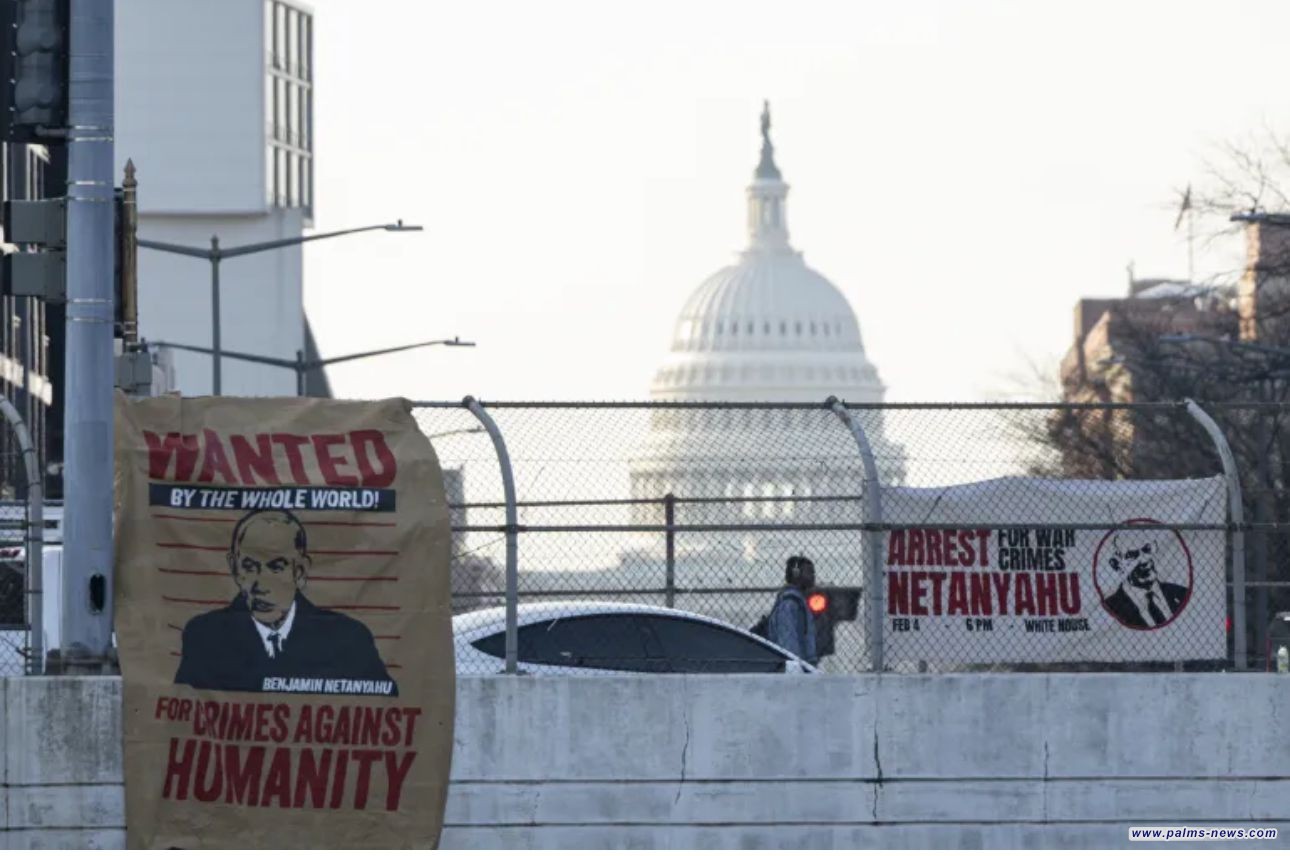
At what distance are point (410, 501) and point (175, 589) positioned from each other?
1.23 metres

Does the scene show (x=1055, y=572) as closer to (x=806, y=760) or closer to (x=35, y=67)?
(x=806, y=760)

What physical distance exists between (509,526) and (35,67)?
10.7ft

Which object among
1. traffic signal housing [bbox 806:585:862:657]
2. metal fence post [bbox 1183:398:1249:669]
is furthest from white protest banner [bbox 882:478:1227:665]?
traffic signal housing [bbox 806:585:862:657]

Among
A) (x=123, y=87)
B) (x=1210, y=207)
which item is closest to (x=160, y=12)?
(x=123, y=87)

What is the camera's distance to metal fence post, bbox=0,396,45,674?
16219mm

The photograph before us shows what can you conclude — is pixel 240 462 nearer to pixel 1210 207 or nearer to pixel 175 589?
pixel 175 589

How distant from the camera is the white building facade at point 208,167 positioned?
5162 inches

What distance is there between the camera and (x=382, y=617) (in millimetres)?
16484

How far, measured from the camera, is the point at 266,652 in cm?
1642

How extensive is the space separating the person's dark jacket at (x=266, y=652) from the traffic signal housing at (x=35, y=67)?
2581 millimetres

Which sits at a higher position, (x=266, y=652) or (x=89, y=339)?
(x=89, y=339)

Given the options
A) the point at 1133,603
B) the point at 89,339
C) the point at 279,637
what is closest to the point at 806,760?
the point at 1133,603

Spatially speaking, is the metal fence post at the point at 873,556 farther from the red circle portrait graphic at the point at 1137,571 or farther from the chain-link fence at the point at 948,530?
the red circle portrait graphic at the point at 1137,571

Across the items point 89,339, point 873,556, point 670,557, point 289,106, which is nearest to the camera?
point 89,339
